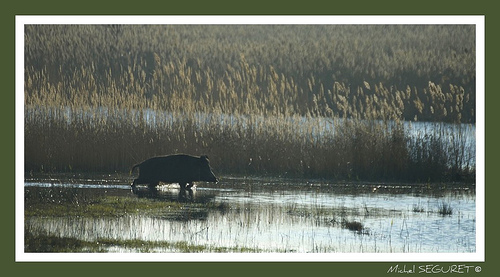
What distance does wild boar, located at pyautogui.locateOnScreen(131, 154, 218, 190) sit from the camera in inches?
528

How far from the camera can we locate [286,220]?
11.2 metres

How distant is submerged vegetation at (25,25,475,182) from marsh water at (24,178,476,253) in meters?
1.19

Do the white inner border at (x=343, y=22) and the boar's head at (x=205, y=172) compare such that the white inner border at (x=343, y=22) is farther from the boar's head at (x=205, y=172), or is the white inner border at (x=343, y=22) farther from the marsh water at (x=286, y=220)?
the boar's head at (x=205, y=172)

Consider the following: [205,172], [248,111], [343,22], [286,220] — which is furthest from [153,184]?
[343,22]

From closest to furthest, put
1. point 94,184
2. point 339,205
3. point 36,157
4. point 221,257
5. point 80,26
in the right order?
point 221,257, point 339,205, point 94,184, point 36,157, point 80,26

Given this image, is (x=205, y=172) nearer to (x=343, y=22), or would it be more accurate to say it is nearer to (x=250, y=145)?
(x=250, y=145)

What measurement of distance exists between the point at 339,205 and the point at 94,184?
3.88 meters

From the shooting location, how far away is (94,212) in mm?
11242

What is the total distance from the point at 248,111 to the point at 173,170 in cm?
264

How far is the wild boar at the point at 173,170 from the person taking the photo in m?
13.4

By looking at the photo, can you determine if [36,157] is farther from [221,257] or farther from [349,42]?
[349,42]

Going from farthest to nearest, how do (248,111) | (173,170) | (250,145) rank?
(248,111) → (250,145) → (173,170)

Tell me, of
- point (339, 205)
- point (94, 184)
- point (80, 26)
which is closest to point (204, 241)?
point (339, 205)

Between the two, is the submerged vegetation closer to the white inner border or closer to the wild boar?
the white inner border
